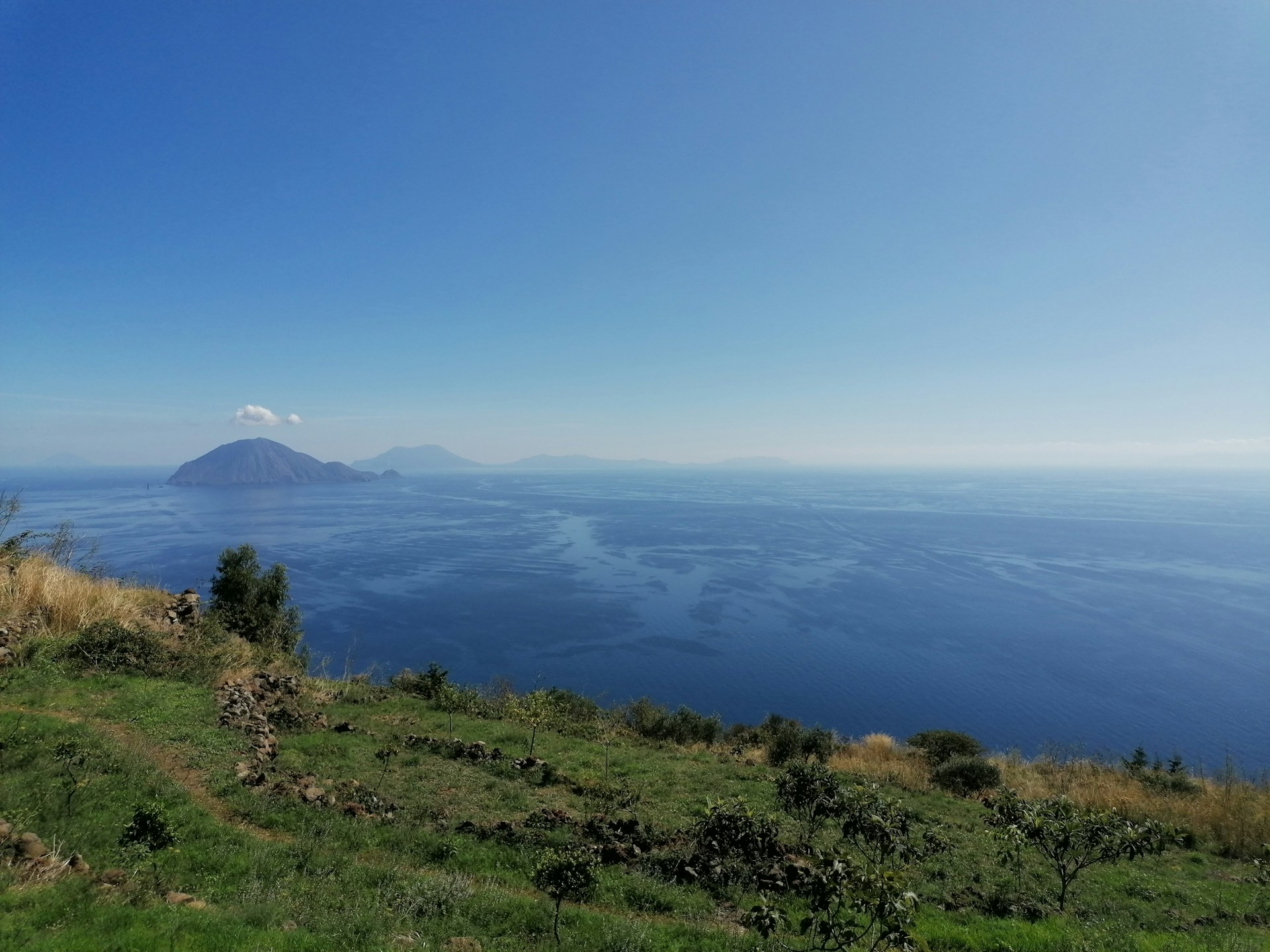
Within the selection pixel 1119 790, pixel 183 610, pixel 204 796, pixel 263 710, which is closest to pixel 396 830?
pixel 204 796

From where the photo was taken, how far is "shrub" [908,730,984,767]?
75.0 feet

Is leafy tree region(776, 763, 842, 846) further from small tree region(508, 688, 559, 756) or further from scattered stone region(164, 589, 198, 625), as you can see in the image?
scattered stone region(164, 589, 198, 625)

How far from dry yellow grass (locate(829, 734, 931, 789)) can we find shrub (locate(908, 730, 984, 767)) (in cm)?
87

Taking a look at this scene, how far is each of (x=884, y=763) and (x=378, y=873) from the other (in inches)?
732

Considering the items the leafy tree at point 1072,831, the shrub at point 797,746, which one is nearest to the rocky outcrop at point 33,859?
the leafy tree at point 1072,831

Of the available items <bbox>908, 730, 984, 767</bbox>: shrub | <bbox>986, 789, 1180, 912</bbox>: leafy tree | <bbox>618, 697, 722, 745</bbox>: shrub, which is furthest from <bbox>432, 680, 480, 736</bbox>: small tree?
<bbox>908, 730, 984, 767</bbox>: shrub

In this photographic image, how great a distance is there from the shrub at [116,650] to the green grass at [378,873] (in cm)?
98

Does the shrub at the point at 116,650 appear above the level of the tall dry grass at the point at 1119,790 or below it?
above

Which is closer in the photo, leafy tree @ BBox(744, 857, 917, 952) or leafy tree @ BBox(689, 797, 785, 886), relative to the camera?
leafy tree @ BBox(744, 857, 917, 952)

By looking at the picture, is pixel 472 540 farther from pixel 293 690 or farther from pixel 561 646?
pixel 293 690

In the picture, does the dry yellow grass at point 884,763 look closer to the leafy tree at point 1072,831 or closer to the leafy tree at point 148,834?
the leafy tree at point 1072,831

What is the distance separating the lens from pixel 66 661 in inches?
555

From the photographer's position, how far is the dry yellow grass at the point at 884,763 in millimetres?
17562

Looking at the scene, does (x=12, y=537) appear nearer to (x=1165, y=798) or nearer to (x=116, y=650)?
(x=116, y=650)
